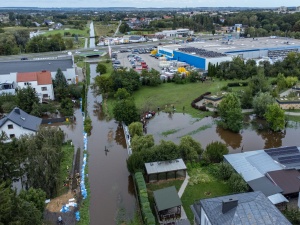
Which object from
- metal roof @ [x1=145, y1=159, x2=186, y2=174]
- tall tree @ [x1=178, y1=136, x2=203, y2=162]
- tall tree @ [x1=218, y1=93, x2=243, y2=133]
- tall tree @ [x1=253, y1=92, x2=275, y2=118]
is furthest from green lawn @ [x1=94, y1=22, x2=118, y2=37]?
metal roof @ [x1=145, y1=159, x2=186, y2=174]

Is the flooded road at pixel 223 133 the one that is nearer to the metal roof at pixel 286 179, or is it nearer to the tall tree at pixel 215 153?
the tall tree at pixel 215 153

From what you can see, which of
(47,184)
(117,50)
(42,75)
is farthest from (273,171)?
(117,50)

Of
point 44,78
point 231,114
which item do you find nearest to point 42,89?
point 44,78

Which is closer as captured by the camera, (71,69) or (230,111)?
(230,111)

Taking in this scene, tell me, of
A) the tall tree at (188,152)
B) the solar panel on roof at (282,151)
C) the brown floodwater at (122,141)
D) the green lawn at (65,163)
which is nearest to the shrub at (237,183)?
the tall tree at (188,152)

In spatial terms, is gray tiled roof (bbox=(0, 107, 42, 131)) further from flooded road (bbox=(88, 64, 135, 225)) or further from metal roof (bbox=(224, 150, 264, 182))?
metal roof (bbox=(224, 150, 264, 182))

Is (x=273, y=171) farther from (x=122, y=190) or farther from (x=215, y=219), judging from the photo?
(x=122, y=190)
